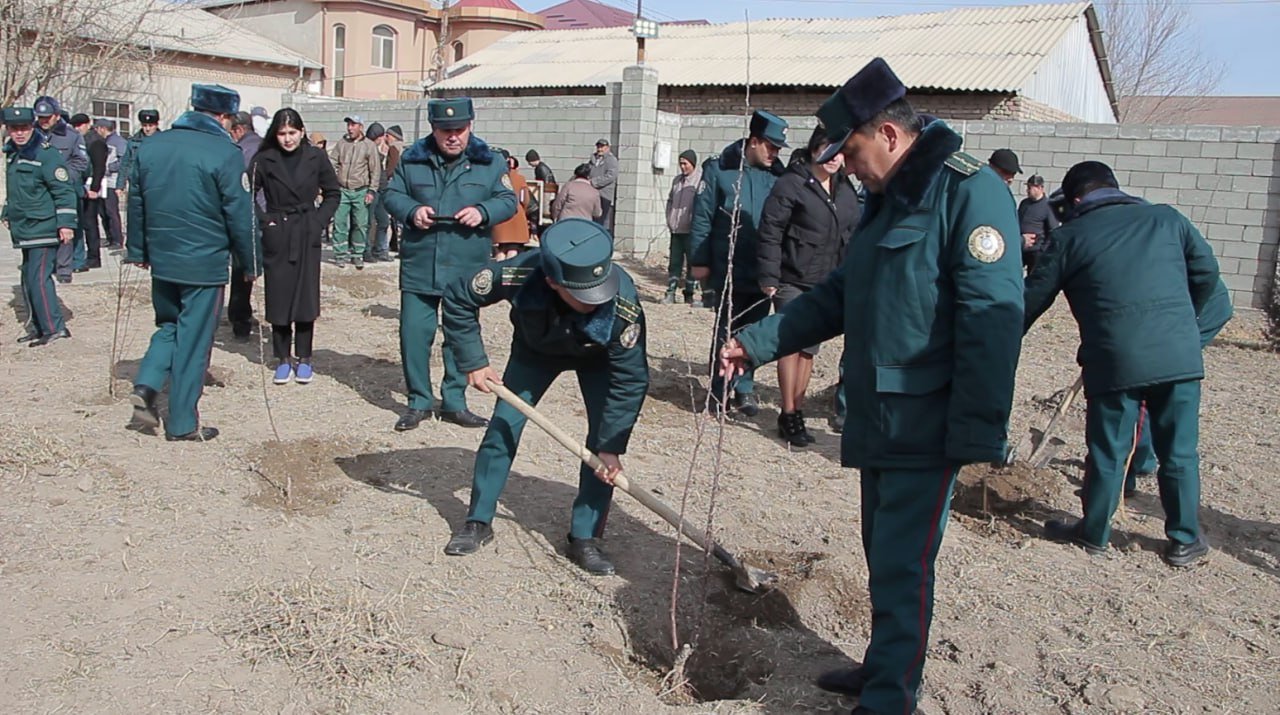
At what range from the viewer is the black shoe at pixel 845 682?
9.90 ft

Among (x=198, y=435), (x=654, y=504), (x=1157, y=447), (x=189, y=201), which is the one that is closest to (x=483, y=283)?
(x=654, y=504)

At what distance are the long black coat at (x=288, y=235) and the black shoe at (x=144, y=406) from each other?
4.70 ft

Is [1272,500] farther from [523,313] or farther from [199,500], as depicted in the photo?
[199,500]

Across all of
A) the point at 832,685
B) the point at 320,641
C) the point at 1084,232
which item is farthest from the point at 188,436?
the point at 1084,232

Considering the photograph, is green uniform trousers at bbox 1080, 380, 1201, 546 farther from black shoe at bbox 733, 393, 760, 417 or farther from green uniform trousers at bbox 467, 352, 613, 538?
black shoe at bbox 733, 393, 760, 417

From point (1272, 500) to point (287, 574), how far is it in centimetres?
483

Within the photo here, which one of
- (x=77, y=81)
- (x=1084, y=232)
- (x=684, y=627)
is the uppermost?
(x=77, y=81)

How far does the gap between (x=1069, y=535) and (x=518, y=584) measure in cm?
247

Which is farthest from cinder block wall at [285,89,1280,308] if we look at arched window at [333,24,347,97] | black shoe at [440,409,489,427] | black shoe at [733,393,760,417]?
arched window at [333,24,347,97]

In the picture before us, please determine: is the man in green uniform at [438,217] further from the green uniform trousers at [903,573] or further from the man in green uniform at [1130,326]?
the green uniform trousers at [903,573]

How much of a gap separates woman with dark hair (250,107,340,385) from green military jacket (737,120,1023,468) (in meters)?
4.48

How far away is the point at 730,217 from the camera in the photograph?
5.88 m

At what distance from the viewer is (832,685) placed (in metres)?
3.04

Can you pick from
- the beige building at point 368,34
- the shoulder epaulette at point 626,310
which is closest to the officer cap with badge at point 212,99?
the shoulder epaulette at point 626,310
